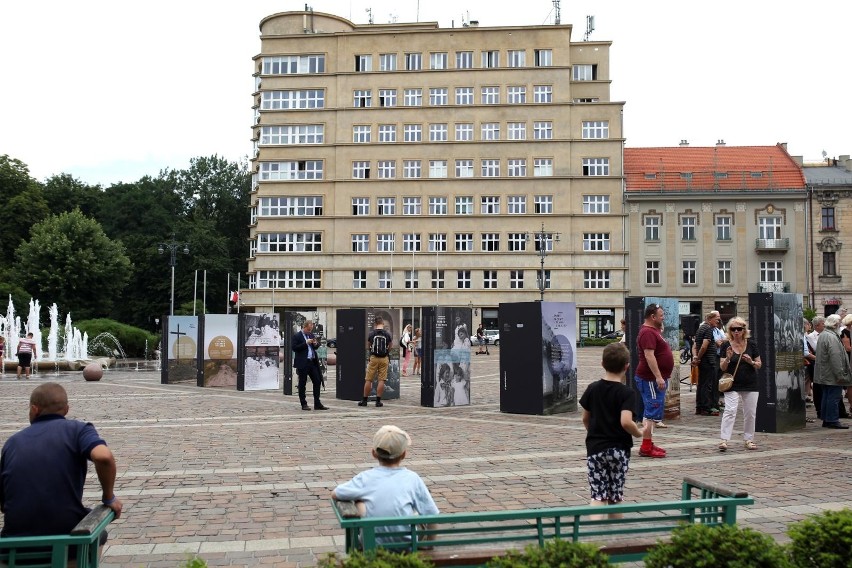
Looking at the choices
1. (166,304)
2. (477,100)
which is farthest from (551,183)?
(166,304)

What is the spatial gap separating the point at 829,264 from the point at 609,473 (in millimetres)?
69188

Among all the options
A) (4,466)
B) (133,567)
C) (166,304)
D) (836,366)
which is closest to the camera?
(4,466)

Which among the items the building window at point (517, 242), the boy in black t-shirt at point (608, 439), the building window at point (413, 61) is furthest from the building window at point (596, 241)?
the boy in black t-shirt at point (608, 439)

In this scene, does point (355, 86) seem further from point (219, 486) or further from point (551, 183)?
point (219, 486)

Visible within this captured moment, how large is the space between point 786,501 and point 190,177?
96.1 m

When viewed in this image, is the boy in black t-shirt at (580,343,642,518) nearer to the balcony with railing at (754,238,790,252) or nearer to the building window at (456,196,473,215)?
the building window at (456,196,473,215)

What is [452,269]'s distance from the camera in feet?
231

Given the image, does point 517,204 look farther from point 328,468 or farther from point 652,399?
point 328,468

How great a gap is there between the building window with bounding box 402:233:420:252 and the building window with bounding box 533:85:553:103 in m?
14.7

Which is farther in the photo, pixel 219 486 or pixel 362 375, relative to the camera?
pixel 362 375

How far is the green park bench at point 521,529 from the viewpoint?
473 centimetres

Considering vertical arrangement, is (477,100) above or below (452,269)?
above

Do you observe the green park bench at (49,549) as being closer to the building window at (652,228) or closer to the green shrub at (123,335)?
the green shrub at (123,335)

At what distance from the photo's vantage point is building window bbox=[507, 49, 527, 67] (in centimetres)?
7044
